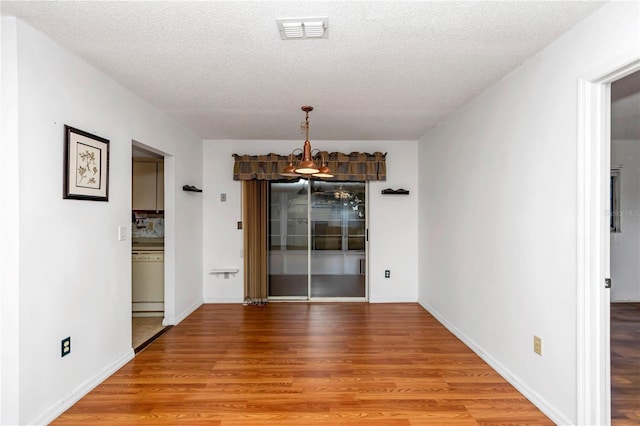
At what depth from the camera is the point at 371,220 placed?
5500mm

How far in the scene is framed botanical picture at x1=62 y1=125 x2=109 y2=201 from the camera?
8.14 ft

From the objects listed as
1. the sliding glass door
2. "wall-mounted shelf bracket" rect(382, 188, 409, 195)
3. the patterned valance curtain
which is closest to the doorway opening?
"wall-mounted shelf bracket" rect(382, 188, 409, 195)

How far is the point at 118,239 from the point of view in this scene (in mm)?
3125

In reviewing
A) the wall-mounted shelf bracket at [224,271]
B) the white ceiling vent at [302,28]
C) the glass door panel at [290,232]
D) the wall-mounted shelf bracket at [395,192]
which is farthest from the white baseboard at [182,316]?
the white ceiling vent at [302,28]

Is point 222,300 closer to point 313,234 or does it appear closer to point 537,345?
point 313,234

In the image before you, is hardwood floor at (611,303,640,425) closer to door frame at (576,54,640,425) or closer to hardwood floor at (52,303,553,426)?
door frame at (576,54,640,425)

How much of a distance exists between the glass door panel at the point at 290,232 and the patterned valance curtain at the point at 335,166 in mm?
373

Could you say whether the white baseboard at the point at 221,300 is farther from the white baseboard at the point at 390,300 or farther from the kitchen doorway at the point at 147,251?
the white baseboard at the point at 390,300

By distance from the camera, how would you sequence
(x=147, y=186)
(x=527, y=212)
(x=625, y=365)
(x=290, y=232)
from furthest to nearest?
(x=290, y=232), (x=147, y=186), (x=625, y=365), (x=527, y=212)

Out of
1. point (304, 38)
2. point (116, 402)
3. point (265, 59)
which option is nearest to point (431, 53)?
point (304, 38)

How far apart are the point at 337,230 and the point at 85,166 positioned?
3680 mm

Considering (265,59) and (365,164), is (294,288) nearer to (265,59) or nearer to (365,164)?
(365,164)

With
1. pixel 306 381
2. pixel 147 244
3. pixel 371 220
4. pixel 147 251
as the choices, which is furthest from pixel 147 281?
pixel 371 220

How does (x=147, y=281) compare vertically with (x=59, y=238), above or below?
below
